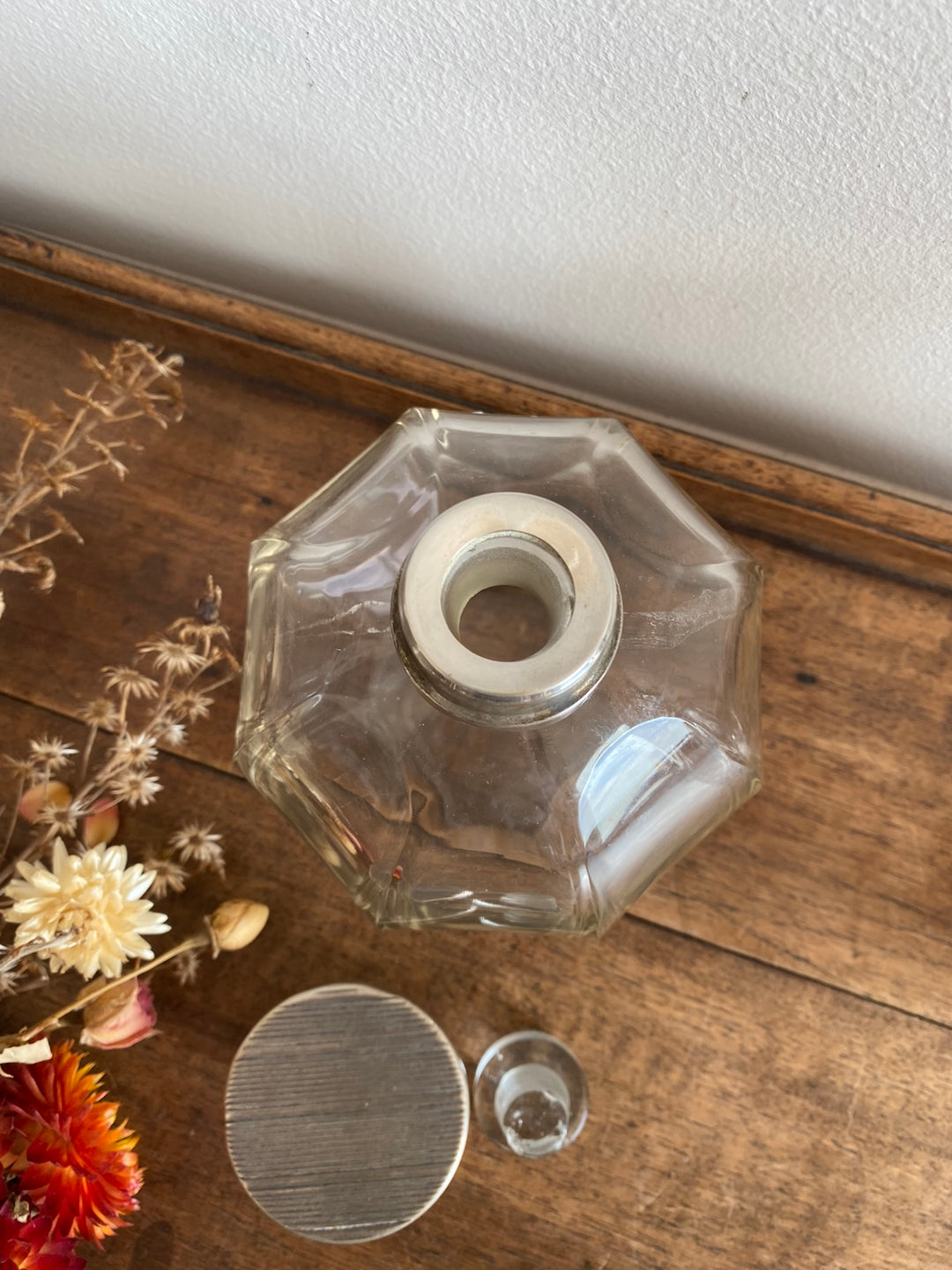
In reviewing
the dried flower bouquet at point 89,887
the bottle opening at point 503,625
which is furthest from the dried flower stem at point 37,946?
the bottle opening at point 503,625

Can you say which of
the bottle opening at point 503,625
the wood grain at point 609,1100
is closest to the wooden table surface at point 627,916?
the wood grain at point 609,1100

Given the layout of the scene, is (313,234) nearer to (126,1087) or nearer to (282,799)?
(282,799)

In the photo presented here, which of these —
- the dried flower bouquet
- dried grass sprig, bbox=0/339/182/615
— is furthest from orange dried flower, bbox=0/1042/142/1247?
dried grass sprig, bbox=0/339/182/615

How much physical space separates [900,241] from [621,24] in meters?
0.15

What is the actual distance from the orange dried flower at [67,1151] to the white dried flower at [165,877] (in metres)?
0.09

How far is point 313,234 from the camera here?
488mm

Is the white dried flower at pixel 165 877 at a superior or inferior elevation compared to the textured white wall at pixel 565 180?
inferior

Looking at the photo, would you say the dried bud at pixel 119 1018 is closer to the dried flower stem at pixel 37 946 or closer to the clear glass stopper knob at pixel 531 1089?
the dried flower stem at pixel 37 946

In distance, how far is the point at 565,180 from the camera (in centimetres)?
41

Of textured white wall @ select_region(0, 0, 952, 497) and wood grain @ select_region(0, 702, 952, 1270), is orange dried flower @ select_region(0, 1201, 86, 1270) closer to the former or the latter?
wood grain @ select_region(0, 702, 952, 1270)

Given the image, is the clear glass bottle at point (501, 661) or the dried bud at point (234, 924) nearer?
the clear glass bottle at point (501, 661)

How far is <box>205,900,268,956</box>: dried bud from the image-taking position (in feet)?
1.43

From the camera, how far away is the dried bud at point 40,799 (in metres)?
0.46

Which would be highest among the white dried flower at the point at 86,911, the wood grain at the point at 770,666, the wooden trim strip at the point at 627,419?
the wooden trim strip at the point at 627,419
